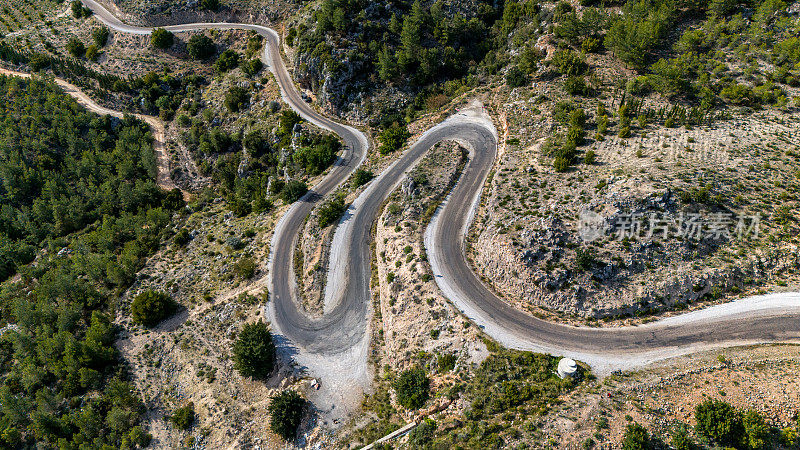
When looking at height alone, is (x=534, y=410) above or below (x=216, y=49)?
below

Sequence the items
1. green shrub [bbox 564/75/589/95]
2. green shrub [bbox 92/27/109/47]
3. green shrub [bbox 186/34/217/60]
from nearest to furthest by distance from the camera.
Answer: green shrub [bbox 564/75/589/95]
green shrub [bbox 186/34/217/60]
green shrub [bbox 92/27/109/47]

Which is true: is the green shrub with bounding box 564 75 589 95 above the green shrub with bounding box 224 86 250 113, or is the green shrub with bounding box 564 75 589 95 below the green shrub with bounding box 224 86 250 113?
above

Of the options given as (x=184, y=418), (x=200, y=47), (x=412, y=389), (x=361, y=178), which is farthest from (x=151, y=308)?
(x=200, y=47)

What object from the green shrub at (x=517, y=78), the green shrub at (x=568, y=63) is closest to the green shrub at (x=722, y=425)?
the green shrub at (x=568, y=63)

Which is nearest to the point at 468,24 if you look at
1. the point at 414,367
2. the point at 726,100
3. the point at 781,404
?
the point at 726,100

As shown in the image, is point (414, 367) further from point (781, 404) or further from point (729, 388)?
point (781, 404)

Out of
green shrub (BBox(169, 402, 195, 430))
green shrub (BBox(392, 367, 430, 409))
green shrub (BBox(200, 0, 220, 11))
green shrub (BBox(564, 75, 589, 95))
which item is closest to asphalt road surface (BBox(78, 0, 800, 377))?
green shrub (BBox(392, 367, 430, 409))

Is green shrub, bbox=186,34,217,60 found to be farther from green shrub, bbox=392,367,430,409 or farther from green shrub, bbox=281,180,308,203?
green shrub, bbox=392,367,430,409

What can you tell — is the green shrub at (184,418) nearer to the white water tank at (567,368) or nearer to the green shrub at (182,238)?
the green shrub at (182,238)
